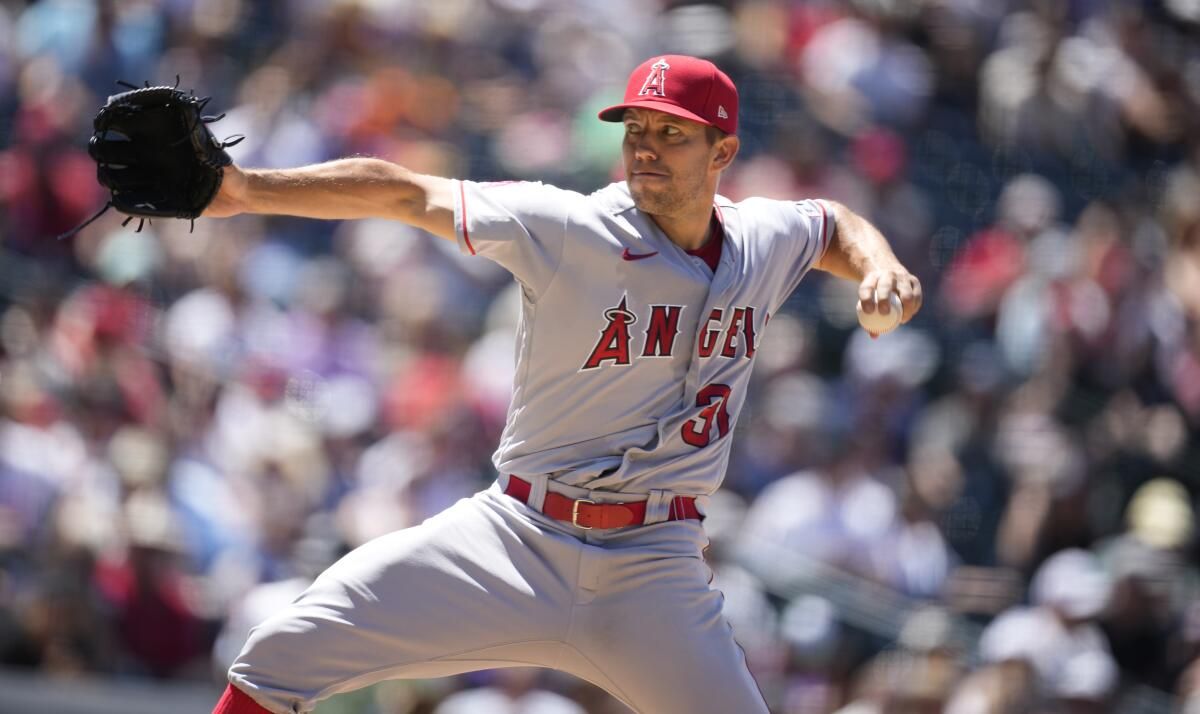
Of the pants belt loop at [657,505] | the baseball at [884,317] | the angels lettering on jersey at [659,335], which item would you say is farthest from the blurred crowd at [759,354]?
the baseball at [884,317]

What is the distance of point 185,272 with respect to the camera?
8141mm

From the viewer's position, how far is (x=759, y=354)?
741cm

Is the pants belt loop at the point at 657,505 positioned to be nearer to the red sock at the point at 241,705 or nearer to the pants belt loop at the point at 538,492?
the pants belt loop at the point at 538,492

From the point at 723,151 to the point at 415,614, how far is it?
1269mm

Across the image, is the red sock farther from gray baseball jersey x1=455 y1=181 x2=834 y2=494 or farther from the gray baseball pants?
gray baseball jersey x1=455 y1=181 x2=834 y2=494

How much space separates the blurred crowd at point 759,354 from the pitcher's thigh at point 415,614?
2.74 metres

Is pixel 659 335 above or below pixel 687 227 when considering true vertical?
below

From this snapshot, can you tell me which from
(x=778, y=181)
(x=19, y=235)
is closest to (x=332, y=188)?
(x=778, y=181)

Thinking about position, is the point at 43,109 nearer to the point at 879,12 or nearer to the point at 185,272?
the point at 185,272

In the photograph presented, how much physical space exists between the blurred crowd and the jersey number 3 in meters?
2.72

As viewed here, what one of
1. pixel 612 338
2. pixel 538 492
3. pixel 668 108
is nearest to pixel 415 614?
pixel 538 492

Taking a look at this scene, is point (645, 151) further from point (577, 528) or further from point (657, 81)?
point (577, 528)

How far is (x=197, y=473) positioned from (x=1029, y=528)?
3.63 metres

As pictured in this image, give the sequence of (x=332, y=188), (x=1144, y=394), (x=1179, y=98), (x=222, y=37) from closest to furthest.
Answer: (x=332, y=188) → (x=1144, y=394) → (x=1179, y=98) → (x=222, y=37)
